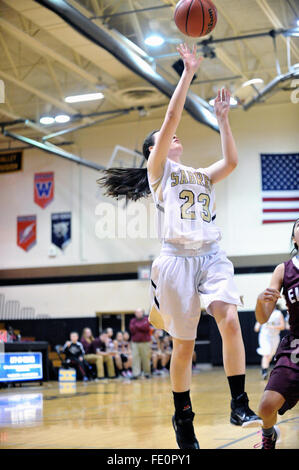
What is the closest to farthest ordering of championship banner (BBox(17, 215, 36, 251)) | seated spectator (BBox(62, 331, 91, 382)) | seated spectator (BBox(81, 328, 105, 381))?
1. seated spectator (BBox(62, 331, 91, 382))
2. seated spectator (BBox(81, 328, 105, 381))
3. championship banner (BBox(17, 215, 36, 251))

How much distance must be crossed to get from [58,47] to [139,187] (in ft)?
44.9

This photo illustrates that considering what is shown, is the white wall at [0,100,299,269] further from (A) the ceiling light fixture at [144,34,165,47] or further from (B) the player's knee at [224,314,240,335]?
(B) the player's knee at [224,314,240,335]

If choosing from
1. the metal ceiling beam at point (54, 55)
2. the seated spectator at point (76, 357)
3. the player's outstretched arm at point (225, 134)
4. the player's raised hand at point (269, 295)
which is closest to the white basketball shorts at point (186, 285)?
the player's raised hand at point (269, 295)

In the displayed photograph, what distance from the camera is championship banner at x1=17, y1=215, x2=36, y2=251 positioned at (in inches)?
941

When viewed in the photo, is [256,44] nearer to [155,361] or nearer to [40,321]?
[155,361]

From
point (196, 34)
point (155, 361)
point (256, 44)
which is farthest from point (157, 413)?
point (256, 44)

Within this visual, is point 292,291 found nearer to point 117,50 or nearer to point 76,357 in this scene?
point 117,50

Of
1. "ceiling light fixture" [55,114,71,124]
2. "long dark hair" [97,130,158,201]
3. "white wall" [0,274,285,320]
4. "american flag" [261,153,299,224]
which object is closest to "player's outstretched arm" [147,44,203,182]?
"long dark hair" [97,130,158,201]

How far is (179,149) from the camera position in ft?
14.7

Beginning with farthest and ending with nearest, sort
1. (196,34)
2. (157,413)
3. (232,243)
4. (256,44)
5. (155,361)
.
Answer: (232,243), (155,361), (256,44), (157,413), (196,34)

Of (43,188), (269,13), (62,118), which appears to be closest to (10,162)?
(43,188)

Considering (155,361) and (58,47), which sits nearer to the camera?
(58,47)

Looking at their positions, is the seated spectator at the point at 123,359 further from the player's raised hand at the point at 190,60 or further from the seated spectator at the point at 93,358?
the player's raised hand at the point at 190,60

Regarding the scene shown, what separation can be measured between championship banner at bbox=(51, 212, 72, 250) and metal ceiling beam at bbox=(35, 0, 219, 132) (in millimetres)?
7373
